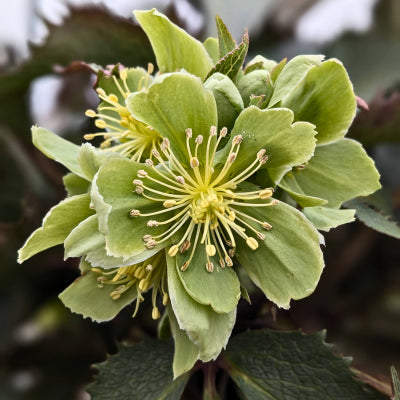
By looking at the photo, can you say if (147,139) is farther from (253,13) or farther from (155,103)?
(253,13)

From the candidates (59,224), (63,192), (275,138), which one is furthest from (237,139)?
(63,192)

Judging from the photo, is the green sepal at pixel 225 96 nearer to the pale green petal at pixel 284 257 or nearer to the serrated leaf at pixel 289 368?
the pale green petal at pixel 284 257

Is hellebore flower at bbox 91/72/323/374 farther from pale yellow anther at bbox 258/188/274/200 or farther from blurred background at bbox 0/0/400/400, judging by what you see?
blurred background at bbox 0/0/400/400

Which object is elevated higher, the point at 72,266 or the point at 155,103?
the point at 155,103

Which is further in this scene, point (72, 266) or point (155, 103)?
point (72, 266)

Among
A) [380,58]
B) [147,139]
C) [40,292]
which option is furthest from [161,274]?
[380,58]

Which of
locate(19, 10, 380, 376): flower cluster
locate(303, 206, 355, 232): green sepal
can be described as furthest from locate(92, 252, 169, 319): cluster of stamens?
locate(303, 206, 355, 232): green sepal

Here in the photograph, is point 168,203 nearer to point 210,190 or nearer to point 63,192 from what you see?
point 210,190
